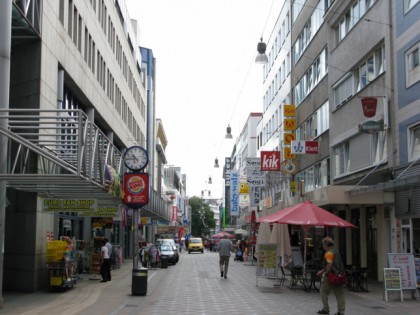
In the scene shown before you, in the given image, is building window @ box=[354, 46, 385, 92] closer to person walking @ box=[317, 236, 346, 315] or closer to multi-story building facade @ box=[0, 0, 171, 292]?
multi-story building facade @ box=[0, 0, 171, 292]

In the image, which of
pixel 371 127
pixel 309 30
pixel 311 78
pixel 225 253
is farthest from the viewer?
pixel 309 30

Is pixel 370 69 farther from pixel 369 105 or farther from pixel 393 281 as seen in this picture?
pixel 393 281

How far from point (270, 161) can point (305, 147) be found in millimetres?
8483

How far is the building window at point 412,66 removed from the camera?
19.8 m

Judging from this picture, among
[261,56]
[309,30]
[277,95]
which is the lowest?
[261,56]

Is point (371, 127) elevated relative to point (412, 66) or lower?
lower

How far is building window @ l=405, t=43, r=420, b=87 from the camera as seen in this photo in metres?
19.8

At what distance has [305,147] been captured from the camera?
1291 inches

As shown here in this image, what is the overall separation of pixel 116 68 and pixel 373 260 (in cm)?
2067

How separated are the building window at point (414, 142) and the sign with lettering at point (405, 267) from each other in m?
4.34

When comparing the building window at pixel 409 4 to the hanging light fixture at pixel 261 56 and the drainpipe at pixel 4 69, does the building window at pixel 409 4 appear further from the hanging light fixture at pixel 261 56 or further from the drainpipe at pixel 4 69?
the drainpipe at pixel 4 69

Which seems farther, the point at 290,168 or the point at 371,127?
the point at 290,168

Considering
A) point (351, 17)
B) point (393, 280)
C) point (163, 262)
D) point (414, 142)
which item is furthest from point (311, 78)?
point (393, 280)

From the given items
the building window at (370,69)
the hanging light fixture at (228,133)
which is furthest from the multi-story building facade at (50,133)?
the hanging light fixture at (228,133)
